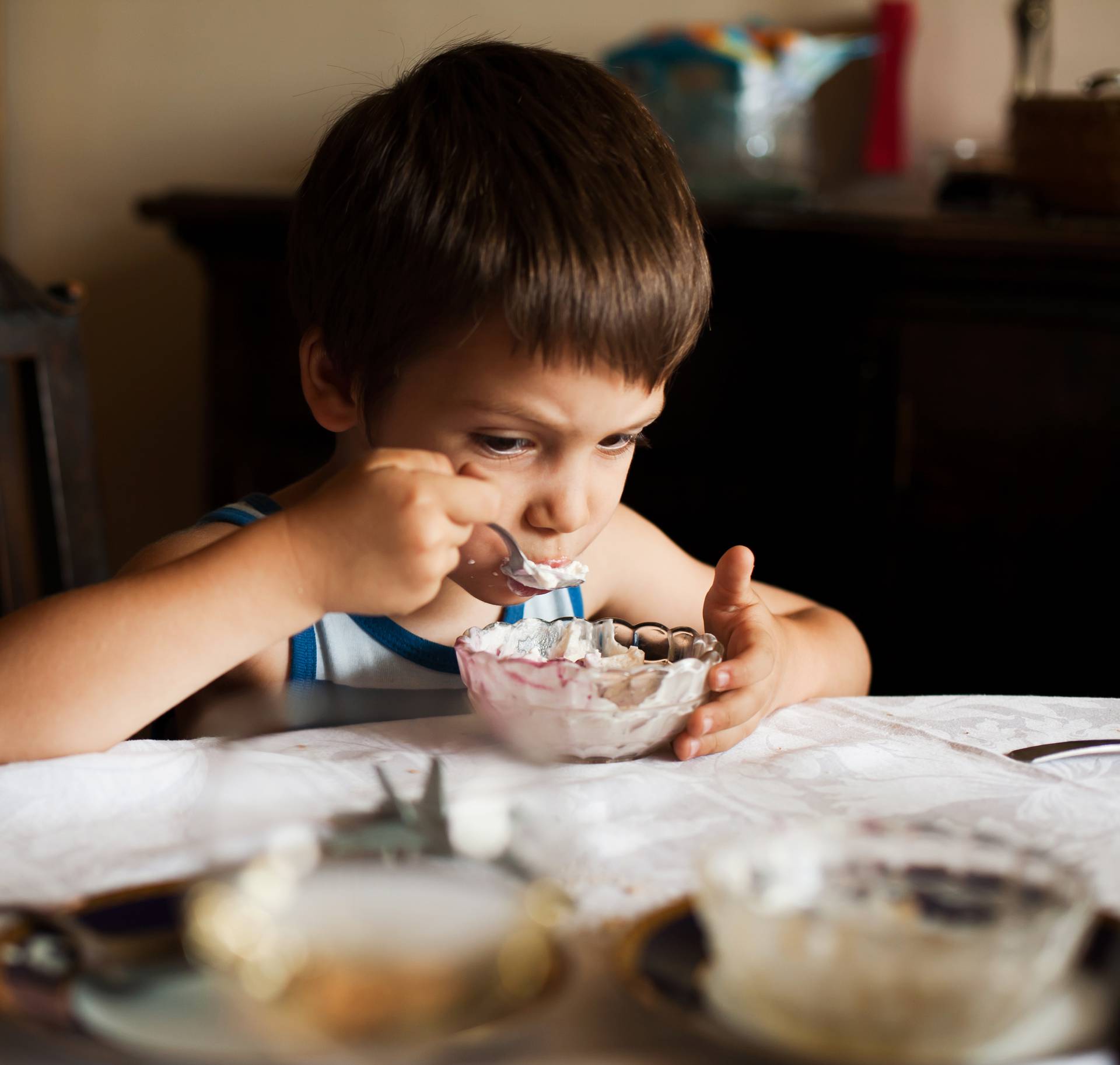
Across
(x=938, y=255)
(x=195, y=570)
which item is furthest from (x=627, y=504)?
Result: (x=195, y=570)

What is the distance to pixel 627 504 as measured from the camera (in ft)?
6.28

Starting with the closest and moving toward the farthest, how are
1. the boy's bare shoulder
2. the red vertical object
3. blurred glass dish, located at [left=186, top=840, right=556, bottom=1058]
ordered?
blurred glass dish, located at [left=186, top=840, right=556, bottom=1058] → the boy's bare shoulder → the red vertical object

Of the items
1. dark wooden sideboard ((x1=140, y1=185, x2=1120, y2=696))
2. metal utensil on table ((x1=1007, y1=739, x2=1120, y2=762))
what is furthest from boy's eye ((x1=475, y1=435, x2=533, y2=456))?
dark wooden sideboard ((x1=140, y1=185, x2=1120, y2=696))

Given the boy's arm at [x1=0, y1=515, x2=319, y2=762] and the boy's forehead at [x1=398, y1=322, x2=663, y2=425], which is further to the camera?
the boy's forehead at [x1=398, y1=322, x2=663, y2=425]

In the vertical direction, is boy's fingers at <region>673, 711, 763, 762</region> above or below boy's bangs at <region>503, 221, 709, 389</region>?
below

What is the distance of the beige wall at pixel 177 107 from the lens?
86.6 inches

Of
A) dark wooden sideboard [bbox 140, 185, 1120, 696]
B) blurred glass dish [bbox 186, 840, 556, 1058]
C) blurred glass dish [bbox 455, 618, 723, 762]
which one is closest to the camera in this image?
blurred glass dish [bbox 186, 840, 556, 1058]

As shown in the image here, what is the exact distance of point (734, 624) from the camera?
2.79 ft

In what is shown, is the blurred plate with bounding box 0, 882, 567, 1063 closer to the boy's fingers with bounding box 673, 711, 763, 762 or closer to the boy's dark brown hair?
the boy's fingers with bounding box 673, 711, 763, 762

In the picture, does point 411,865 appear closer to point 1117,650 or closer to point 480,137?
point 480,137

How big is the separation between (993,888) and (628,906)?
0.14 m

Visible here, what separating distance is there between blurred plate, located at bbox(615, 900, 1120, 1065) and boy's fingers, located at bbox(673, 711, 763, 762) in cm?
25

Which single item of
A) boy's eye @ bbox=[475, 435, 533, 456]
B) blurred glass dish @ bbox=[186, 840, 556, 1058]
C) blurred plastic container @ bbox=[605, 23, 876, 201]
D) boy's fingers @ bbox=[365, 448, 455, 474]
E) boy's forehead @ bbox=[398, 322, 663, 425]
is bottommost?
blurred glass dish @ bbox=[186, 840, 556, 1058]

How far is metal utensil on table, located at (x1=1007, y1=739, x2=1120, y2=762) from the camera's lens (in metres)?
0.67
